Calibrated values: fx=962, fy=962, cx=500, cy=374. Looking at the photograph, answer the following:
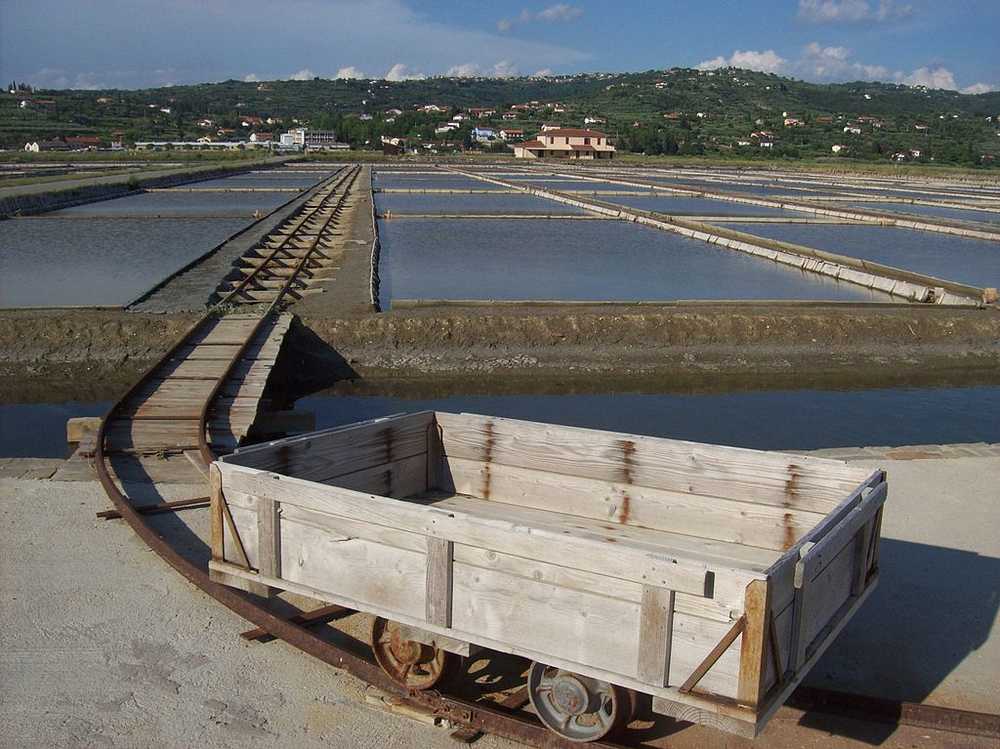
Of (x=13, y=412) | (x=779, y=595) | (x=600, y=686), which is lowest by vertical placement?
(x=13, y=412)

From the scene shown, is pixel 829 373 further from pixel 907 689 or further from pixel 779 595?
pixel 779 595

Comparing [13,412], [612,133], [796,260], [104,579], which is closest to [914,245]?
[796,260]

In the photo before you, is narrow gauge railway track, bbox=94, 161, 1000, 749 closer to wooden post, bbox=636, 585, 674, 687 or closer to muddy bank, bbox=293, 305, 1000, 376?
wooden post, bbox=636, 585, 674, 687

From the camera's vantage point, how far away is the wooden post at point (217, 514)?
439 cm

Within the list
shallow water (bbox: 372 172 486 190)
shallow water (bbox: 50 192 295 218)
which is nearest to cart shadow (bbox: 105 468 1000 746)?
shallow water (bbox: 50 192 295 218)

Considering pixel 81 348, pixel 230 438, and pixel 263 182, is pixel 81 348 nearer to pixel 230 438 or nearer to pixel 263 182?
pixel 230 438

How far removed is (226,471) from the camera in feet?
14.4

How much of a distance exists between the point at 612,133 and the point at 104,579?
15157 cm

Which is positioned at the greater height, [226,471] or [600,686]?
[226,471]

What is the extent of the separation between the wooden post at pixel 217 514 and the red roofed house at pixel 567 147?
115 metres

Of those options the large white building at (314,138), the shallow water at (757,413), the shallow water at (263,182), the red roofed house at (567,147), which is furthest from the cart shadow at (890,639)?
the large white building at (314,138)

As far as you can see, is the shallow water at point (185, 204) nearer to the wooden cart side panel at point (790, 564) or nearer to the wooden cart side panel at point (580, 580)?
the wooden cart side panel at point (580, 580)

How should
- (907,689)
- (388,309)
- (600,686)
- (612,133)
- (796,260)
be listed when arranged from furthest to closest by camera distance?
(612,133), (796,260), (388,309), (907,689), (600,686)

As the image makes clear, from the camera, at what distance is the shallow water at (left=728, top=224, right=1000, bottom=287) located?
2314 cm
